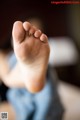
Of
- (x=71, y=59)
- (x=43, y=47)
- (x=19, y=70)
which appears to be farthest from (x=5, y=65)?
(x=71, y=59)

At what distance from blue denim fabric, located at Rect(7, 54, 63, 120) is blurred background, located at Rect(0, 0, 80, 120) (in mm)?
30

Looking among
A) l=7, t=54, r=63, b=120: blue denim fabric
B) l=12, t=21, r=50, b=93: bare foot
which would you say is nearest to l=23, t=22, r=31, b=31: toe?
l=12, t=21, r=50, b=93: bare foot

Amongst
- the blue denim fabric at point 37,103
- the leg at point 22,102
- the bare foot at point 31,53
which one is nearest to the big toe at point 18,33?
the bare foot at point 31,53

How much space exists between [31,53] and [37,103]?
0.22m

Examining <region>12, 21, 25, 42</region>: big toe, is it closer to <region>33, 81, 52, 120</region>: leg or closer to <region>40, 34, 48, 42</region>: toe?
<region>40, 34, 48, 42</region>: toe

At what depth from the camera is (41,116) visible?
1149mm

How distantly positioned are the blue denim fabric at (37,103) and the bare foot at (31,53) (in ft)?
0.11

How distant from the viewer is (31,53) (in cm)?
108

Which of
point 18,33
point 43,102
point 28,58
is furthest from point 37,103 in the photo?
point 18,33

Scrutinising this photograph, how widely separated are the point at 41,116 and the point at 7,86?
0.19m

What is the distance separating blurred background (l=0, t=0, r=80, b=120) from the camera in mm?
1127

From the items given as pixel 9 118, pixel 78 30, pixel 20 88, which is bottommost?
pixel 9 118

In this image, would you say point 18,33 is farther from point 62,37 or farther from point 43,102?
point 43,102

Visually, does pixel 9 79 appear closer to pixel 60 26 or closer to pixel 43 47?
pixel 43 47
